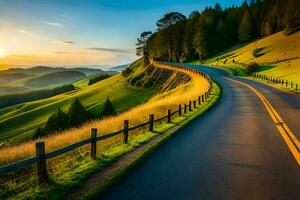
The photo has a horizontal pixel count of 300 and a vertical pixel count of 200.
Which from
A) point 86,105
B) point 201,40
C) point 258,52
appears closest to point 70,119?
point 86,105

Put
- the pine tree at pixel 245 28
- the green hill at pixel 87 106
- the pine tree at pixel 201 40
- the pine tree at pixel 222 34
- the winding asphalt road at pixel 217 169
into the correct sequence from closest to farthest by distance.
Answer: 1. the winding asphalt road at pixel 217 169
2. the green hill at pixel 87 106
3. the pine tree at pixel 201 40
4. the pine tree at pixel 245 28
5. the pine tree at pixel 222 34

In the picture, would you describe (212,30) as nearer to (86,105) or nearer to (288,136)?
(86,105)

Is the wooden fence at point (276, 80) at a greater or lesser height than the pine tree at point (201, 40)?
lesser

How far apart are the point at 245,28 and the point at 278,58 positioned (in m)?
44.7

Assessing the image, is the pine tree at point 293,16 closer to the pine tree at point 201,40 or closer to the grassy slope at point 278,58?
the grassy slope at point 278,58

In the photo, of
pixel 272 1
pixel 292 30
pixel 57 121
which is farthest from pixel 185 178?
pixel 272 1

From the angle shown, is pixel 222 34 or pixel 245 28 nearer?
pixel 245 28

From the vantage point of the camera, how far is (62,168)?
10320 mm

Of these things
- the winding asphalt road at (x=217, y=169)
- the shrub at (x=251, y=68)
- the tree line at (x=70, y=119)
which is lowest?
the tree line at (x=70, y=119)

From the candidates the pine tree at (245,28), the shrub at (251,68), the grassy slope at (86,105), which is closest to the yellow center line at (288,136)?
the grassy slope at (86,105)

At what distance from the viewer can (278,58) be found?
8669cm

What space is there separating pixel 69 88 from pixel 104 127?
173468mm

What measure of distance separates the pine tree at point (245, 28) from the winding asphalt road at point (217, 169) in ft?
393

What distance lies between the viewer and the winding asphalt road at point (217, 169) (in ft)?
23.8
